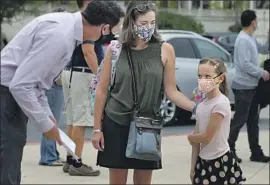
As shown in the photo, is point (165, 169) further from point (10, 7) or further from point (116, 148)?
point (10, 7)

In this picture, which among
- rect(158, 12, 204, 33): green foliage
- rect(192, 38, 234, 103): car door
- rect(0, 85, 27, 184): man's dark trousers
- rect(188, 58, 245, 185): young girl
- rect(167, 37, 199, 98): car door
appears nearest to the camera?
rect(0, 85, 27, 184): man's dark trousers

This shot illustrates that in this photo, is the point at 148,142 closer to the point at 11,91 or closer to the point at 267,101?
the point at 11,91

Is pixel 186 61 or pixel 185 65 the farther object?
pixel 186 61

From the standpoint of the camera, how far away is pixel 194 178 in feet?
16.3

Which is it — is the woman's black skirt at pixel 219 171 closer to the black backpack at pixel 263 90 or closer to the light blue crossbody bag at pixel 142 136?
the light blue crossbody bag at pixel 142 136

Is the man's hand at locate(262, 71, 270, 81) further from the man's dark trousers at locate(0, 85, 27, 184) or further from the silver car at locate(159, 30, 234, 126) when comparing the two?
the man's dark trousers at locate(0, 85, 27, 184)

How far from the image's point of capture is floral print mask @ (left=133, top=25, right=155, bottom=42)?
4.88 m

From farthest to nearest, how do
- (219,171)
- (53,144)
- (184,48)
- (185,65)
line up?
(184,48) → (185,65) → (53,144) → (219,171)

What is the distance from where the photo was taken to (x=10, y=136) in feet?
14.3

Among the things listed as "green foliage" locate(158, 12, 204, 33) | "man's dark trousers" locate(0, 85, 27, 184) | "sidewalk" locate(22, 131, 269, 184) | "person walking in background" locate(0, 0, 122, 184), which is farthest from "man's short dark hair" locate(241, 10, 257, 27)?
"green foliage" locate(158, 12, 204, 33)

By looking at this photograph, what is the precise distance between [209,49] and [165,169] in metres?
5.05

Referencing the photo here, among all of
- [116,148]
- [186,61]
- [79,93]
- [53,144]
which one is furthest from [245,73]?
[186,61]

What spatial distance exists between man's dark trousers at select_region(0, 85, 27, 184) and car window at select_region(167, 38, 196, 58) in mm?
7962

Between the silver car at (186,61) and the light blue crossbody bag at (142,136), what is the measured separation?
6780 mm
